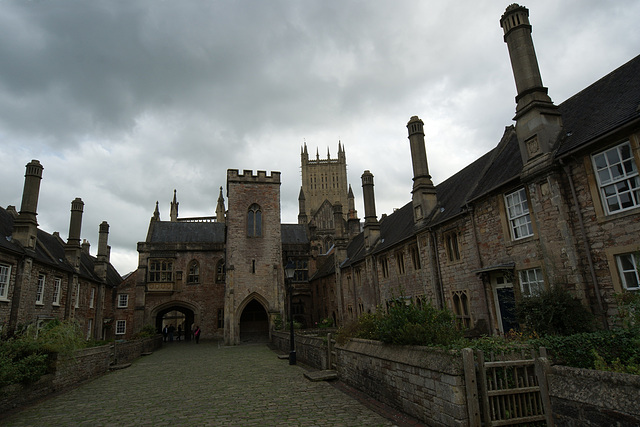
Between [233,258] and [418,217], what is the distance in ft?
60.7

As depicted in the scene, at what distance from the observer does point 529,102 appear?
12.1 metres

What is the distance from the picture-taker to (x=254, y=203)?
3425 cm

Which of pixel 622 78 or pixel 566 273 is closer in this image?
pixel 566 273

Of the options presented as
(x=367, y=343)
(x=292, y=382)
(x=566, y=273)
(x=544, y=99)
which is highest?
(x=544, y=99)

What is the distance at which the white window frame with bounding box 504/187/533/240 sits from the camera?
11945 millimetres

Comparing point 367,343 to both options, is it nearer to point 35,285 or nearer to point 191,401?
point 191,401

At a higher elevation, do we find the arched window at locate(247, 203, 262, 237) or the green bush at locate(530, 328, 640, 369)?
the arched window at locate(247, 203, 262, 237)

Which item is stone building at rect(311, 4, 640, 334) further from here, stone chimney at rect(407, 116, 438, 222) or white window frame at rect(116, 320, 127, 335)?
white window frame at rect(116, 320, 127, 335)

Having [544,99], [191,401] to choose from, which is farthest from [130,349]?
[544,99]

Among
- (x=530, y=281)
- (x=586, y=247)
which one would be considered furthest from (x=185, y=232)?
(x=586, y=247)

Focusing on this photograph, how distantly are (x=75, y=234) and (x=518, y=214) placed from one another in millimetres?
27185

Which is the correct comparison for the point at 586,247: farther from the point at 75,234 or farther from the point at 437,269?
the point at 75,234

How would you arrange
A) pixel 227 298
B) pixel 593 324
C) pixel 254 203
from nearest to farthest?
pixel 593 324 < pixel 227 298 < pixel 254 203

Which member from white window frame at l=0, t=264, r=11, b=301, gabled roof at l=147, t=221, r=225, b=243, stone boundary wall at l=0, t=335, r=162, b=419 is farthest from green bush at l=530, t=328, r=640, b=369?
gabled roof at l=147, t=221, r=225, b=243
